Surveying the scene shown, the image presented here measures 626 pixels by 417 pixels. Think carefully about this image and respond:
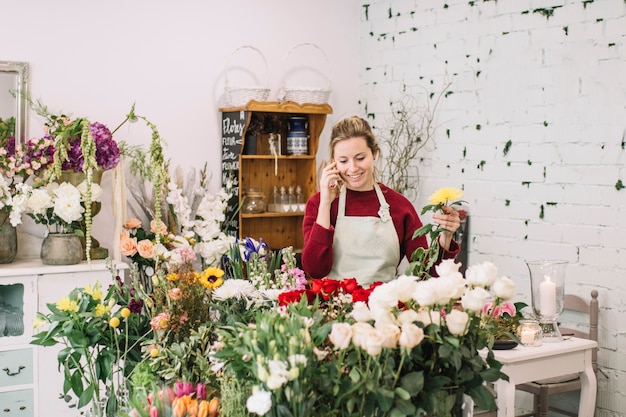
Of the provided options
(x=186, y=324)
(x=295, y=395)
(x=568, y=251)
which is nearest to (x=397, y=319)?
(x=295, y=395)

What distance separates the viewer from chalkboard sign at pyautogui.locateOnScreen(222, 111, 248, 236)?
15.8 ft

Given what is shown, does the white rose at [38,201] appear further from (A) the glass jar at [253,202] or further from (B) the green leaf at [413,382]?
(B) the green leaf at [413,382]

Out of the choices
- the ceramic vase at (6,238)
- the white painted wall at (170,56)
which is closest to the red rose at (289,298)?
the ceramic vase at (6,238)

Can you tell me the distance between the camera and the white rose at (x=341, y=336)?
62.5 inches

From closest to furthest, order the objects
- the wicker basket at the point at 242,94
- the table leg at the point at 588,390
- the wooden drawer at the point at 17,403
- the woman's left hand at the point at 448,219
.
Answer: the woman's left hand at the point at 448,219 < the table leg at the point at 588,390 < the wooden drawer at the point at 17,403 < the wicker basket at the point at 242,94

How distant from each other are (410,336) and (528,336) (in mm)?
1779

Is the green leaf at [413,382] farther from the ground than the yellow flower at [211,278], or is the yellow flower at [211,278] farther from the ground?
the yellow flower at [211,278]

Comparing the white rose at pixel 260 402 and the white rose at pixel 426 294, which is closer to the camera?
the white rose at pixel 260 402

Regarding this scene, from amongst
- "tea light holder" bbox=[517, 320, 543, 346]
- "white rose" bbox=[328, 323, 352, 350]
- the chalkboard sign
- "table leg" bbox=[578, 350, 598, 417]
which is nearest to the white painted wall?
the chalkboard sign

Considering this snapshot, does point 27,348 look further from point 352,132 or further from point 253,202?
point 352,132

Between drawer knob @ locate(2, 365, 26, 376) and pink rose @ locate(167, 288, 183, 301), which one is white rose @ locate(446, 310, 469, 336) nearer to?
pink rose @ locate(167, 288, 183, 301)

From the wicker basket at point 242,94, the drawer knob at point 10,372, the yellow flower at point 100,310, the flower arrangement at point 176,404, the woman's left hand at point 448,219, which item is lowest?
the drawer knob at point 10,372

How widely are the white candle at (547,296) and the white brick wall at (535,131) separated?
972 mm

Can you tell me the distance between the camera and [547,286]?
3.07 meters
